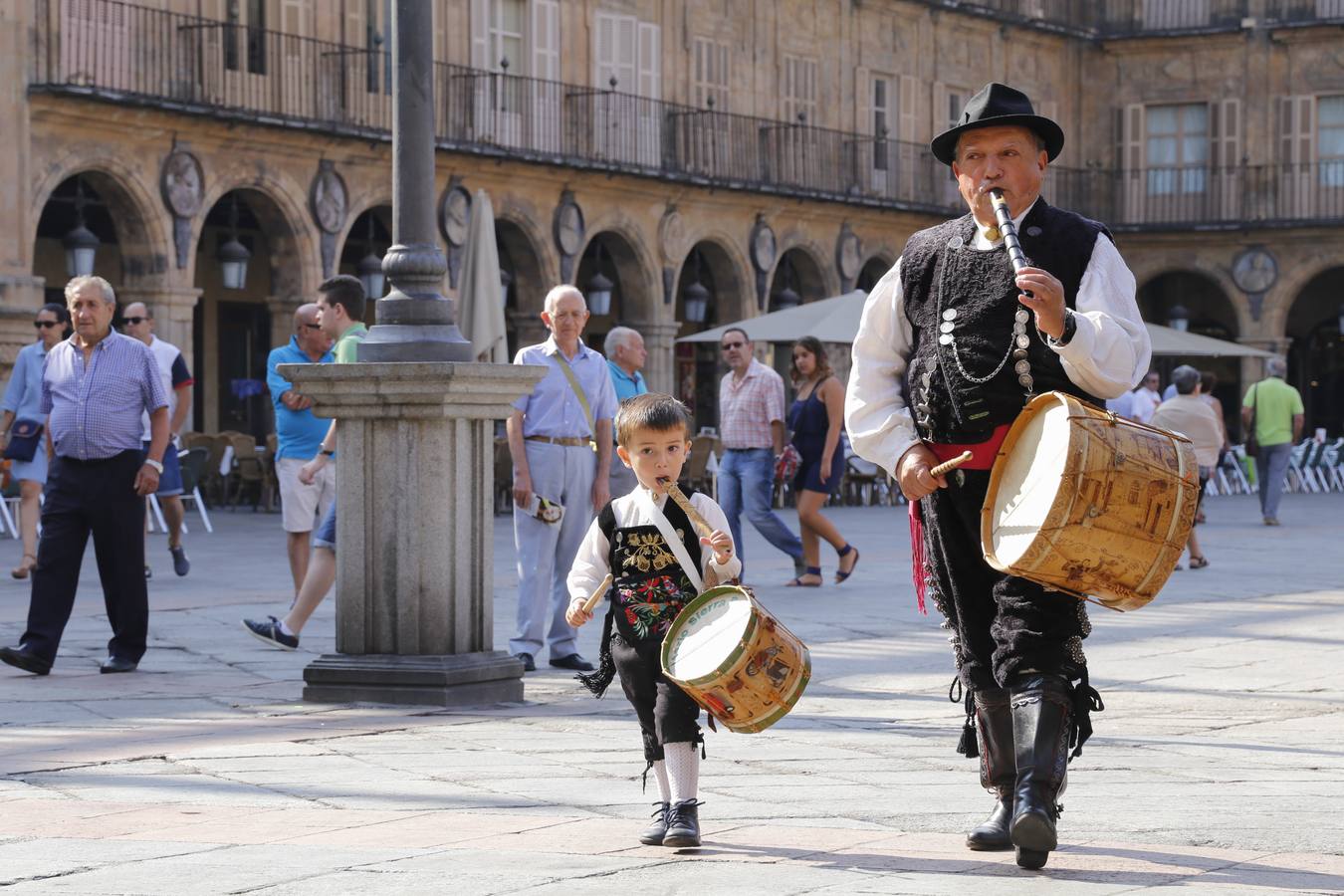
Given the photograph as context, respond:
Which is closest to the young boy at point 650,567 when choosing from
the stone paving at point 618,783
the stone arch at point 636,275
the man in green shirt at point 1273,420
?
the stone paving at point 618,783

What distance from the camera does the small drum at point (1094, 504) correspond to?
15.9ft

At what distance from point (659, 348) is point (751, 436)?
66.3ft

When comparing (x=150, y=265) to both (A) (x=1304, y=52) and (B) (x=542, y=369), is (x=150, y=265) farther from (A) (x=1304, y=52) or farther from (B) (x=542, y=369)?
(A) (x=1304, y=52)

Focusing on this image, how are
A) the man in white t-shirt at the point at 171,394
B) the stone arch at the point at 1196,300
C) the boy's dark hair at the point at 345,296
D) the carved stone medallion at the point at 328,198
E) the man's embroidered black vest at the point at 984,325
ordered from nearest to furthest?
the man's embroidered black vest at the point at 984,325 → the boy's dark hair at the point at 345,296 → the man in white t-shirt at the point at 171,394 → the carved stone medallion at the point at 328,198 → the stone arch at the point at 1196,300

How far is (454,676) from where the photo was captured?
27.9 ft

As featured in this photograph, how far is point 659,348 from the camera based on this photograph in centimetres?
3447

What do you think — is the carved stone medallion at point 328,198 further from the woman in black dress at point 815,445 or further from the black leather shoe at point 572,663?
the black leather shoe at point 572,663

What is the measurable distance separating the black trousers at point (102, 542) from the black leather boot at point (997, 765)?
5.00 meters

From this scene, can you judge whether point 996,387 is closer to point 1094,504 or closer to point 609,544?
point 1094,504

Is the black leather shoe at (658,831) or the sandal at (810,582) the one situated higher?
the black leather shoe at (658,831)

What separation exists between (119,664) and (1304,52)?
3592 centimetres

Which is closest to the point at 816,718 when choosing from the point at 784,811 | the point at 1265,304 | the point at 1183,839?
the point at 784,811

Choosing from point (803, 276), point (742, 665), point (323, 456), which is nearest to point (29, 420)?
point (323, 456)

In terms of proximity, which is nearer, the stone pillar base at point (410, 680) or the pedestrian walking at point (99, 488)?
the stone pillar base at point (410, 680)
